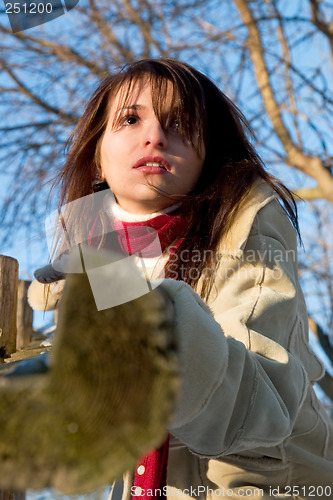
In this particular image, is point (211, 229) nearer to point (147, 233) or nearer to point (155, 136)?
point (147, 233)

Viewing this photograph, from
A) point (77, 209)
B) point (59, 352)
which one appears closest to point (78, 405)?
point (59, 352)

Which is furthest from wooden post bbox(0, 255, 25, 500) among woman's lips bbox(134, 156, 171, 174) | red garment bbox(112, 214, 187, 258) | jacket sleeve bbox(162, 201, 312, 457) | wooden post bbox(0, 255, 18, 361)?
jacket sleeve bbox(162, 201, 312, 457)

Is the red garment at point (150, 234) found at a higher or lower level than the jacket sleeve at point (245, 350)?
higher

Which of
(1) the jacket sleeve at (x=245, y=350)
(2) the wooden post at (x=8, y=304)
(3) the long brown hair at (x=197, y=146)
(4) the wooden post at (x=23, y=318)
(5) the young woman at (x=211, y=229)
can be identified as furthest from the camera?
(4) the wooden post at (x=23, y=318)

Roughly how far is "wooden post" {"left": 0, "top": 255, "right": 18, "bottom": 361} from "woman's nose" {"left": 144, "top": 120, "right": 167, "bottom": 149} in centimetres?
58

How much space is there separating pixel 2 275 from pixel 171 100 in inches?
28.9

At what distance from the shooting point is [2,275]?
1940mm

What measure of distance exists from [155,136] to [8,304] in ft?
2.23

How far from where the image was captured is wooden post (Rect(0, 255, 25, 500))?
1.85 metres

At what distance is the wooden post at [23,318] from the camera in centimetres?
295

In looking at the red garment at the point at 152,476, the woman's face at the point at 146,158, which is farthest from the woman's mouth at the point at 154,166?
the red garment at the point at 152,476

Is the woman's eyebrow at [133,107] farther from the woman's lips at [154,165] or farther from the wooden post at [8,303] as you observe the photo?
the wooden post at [8,303]

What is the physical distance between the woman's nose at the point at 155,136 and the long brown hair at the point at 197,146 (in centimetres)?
5

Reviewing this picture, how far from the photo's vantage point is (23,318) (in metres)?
3.00
